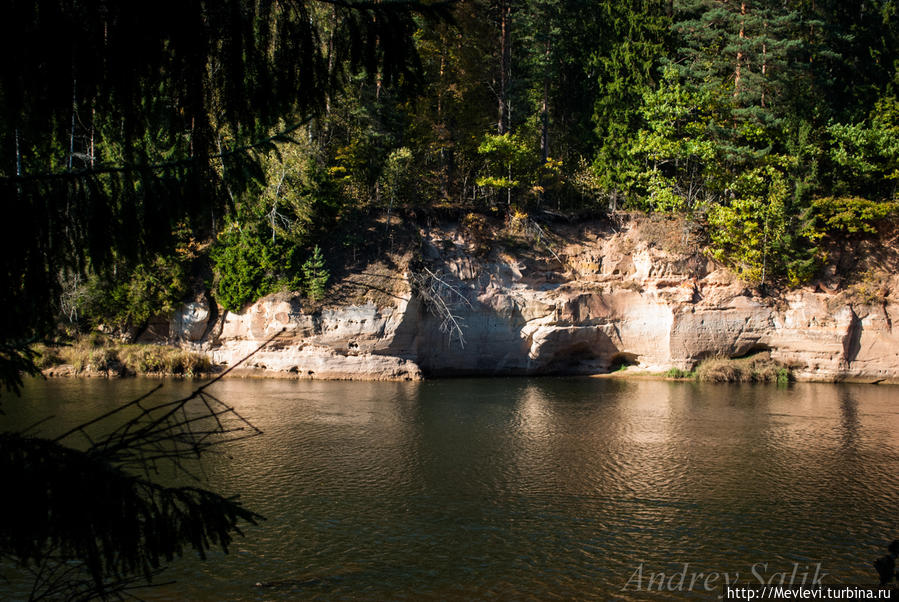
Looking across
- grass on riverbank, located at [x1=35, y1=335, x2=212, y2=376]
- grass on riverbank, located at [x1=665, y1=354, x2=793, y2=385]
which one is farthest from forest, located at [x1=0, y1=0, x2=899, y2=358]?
grass on riverbank, located at [x1=665, y1=354, x2=793, y2=385]

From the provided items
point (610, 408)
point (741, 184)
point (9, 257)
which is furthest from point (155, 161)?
point (741, 184)

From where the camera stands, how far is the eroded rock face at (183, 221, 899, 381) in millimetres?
23922

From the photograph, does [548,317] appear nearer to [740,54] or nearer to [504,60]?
[504,60]

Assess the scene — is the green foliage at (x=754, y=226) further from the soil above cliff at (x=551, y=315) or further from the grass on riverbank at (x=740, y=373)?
the grass on riverbank at (x=740, y=373)

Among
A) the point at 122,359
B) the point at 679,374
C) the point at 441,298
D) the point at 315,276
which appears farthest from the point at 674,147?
the point at 122,359

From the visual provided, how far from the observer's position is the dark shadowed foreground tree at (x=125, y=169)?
87.7 inches

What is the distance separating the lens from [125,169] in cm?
310

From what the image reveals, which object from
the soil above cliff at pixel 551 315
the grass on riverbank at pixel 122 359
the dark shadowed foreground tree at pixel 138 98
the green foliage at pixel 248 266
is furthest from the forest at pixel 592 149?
the dark shadowed foreground tree at pixel 138 98

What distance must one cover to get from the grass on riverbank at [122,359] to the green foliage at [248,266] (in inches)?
102

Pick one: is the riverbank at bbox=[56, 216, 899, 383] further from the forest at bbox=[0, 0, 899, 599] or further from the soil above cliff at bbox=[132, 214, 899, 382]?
the forest at bbox=[0, 0, 899, 599]

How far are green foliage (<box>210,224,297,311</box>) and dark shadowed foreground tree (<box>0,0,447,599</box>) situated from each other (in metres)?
21.6

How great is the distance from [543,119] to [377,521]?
26067mm

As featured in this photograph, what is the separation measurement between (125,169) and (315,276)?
21984mm

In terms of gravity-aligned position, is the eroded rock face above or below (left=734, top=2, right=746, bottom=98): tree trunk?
below
